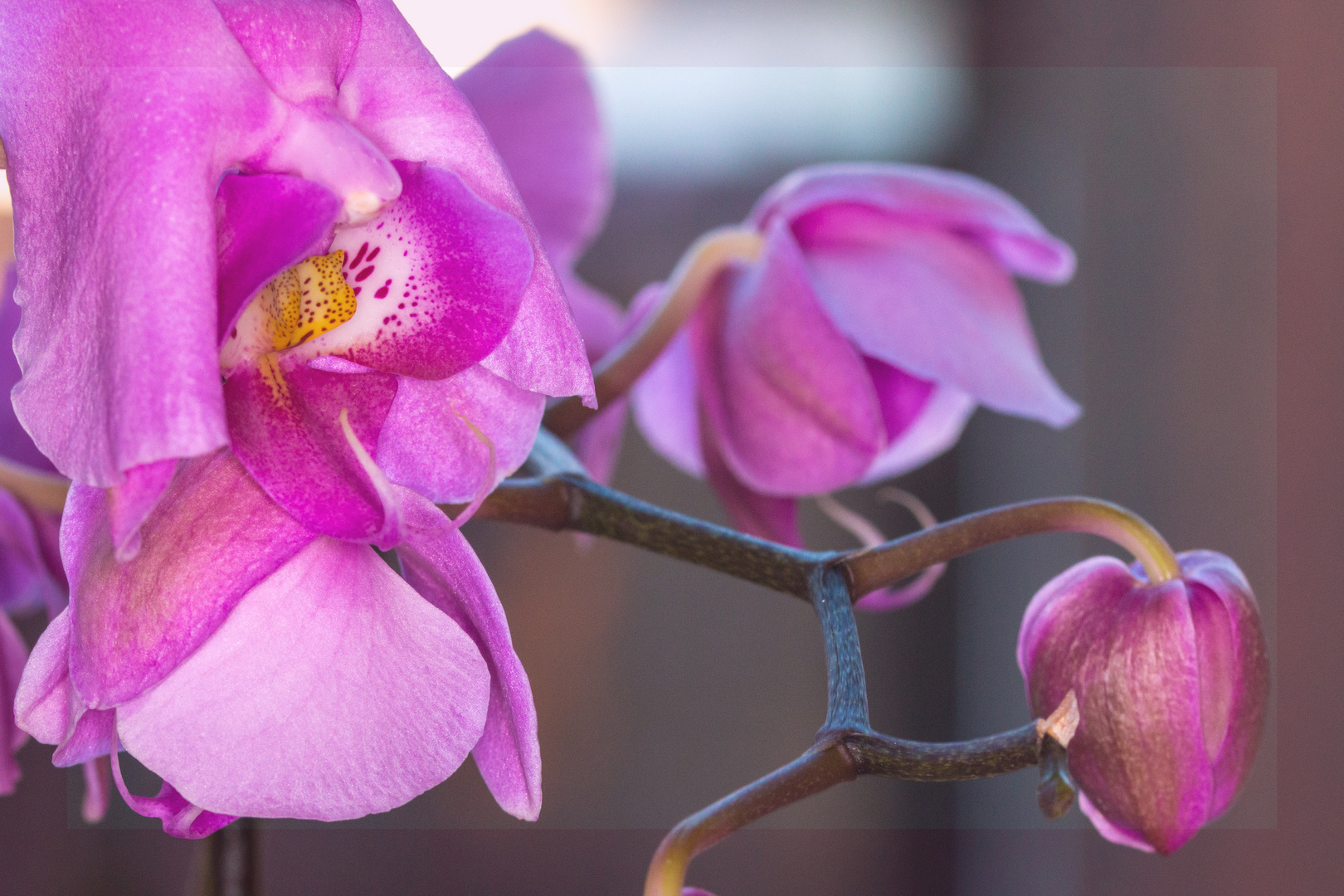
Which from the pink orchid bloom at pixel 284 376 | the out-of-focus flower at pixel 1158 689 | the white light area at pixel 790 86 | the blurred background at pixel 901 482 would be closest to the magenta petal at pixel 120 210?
the pink orchid bloom at pixel 284 376

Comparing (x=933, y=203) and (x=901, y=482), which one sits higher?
(x=933, y=203)

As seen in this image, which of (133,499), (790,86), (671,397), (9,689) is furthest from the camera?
(790,86)

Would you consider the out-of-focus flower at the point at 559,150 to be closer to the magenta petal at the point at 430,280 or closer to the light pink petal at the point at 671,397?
the light pink petal at the point at 671,397

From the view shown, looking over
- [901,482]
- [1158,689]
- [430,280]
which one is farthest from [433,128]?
[901,482]

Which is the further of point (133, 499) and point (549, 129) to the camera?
point (549, 129)

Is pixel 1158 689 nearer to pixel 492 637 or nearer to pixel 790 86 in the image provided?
pixel 492 637

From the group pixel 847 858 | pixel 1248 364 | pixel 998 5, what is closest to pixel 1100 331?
pixel 1248 364

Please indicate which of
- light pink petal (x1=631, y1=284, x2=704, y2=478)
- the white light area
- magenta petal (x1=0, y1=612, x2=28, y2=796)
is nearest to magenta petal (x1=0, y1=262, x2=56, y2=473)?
magenta petal (x1=0, y1=612, x2=28, y2=796)
